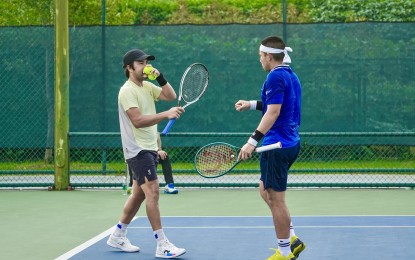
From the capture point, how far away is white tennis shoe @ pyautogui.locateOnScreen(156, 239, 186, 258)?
275 inches

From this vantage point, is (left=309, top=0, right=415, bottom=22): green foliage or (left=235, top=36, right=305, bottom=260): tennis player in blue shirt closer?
(left=235, top=36, right=305, bottom=260): tennis player in blue shirt

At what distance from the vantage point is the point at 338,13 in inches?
757

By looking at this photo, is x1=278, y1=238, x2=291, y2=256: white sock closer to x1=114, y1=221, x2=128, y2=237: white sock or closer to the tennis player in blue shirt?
the tennis player in blue shirt

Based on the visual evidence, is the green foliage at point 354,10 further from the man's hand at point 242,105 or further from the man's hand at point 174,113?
the man's hand at point 174,113

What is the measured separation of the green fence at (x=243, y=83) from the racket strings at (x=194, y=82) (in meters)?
4.56

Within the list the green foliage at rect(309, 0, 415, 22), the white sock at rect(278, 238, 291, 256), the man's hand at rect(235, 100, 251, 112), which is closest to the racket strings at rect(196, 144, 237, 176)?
the man's hand at rect(235, 100, 251, 112)

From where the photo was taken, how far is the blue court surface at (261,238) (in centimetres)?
715

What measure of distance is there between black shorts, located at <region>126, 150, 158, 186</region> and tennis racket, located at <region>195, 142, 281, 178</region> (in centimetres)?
34

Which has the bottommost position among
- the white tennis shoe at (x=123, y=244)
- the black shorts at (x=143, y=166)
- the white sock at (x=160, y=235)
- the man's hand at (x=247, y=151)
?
the white tennis shoe at (x=123, y=244)

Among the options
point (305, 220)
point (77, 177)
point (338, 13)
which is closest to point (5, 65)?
point (77, 177)

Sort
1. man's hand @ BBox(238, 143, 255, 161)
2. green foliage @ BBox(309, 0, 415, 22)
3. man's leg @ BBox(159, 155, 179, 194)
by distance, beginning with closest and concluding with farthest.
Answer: man's hand @ BBox(238, 143, 255, 161) → man's leg @ BBox(159, 155, 179, 194) → green foliage @ BBox(309, 0, 415, 22)

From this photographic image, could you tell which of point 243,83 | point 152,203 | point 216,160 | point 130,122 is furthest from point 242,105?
point 243,83

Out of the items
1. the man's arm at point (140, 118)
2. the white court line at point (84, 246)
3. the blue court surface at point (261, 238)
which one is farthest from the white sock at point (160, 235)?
the man's arm at point (140, 118)

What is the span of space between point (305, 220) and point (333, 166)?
344 centimetres
